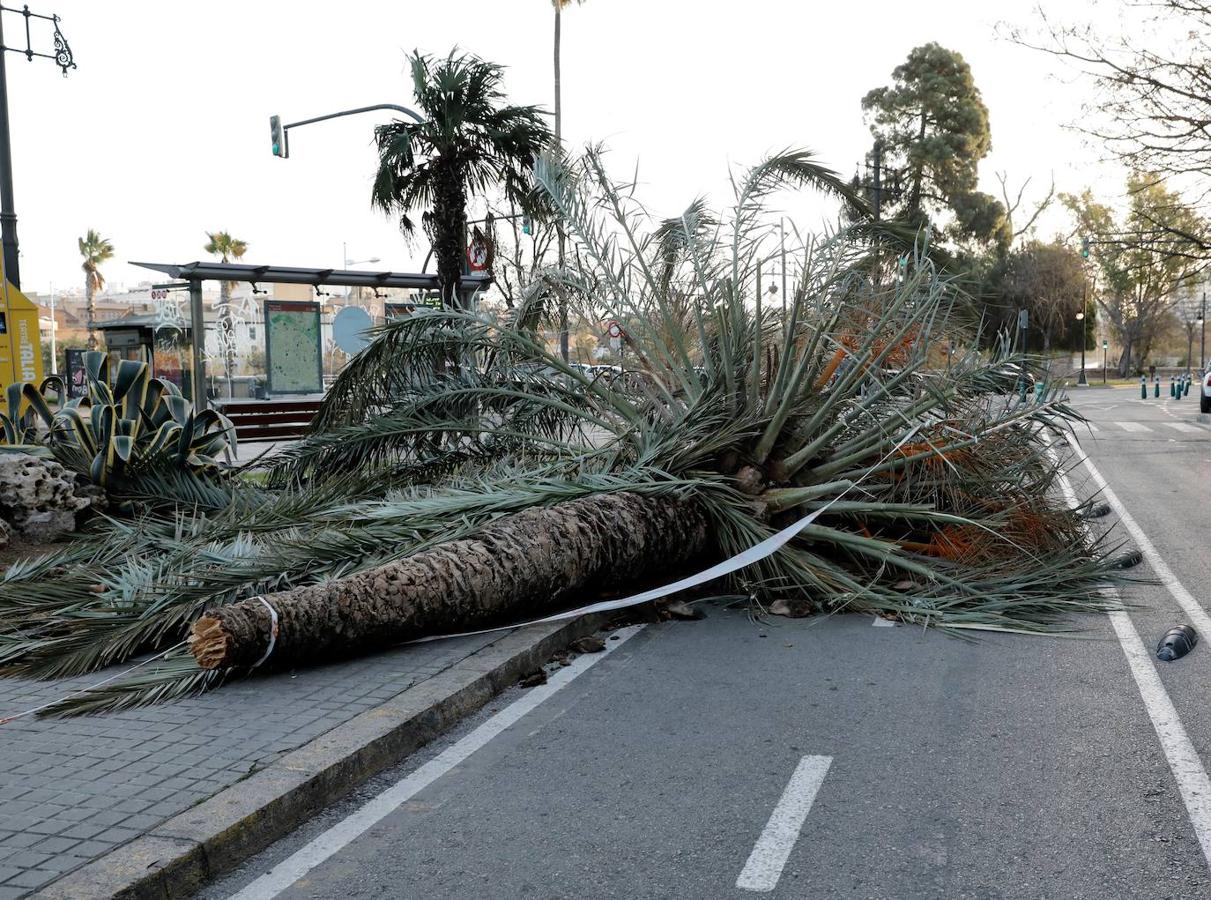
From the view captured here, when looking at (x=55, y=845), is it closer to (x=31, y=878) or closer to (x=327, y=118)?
(x=31, y=878)

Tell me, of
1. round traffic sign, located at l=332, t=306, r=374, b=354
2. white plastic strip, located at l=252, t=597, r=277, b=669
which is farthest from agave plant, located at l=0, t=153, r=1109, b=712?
round traffic sign, located at l=332, t=306, r=374, b=354

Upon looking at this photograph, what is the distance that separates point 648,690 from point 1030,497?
352cm

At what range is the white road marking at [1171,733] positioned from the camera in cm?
381

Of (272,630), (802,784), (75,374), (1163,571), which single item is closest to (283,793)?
(272,630)

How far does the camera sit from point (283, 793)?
A: 382 centimetres

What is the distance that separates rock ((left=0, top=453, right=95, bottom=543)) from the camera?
8.35m

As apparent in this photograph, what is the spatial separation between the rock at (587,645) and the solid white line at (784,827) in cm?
197

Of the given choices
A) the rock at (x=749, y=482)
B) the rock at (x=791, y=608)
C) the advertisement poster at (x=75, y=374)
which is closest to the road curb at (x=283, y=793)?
the rock at (x=791, y=608)

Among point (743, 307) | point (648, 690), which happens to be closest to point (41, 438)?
point (743, 307)

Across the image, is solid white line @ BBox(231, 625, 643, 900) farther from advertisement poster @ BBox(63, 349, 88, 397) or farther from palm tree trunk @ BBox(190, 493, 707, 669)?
advertisement poster @ BBox(63, 349, 88, 397)

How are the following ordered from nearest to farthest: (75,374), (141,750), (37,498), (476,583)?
(141,750) < (476,583) < (37,498) < (75,374)

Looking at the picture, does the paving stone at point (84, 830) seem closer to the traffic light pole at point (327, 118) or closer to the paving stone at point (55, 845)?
the paving stone at point (55, 845)

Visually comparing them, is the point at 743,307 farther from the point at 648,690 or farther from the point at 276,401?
the point at 276,401

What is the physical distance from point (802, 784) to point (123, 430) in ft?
23.2
